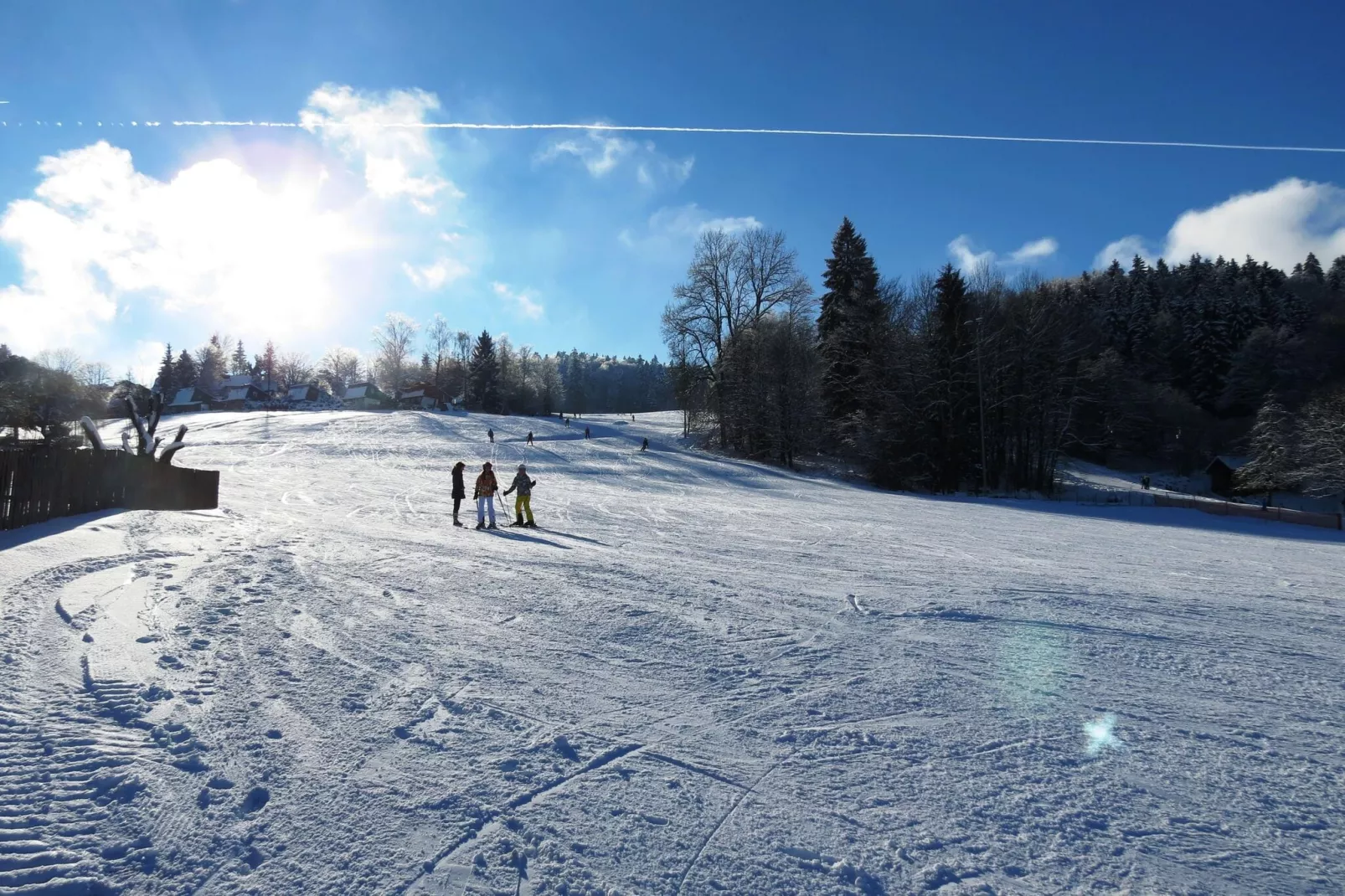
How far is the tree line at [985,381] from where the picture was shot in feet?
119

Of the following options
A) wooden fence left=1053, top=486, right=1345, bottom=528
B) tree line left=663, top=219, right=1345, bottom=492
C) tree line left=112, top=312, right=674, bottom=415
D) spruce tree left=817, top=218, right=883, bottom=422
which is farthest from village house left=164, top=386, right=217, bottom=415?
wooden fence left=1053, top=486, right=1345, bottom=528

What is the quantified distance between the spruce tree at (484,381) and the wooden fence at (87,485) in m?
65.5

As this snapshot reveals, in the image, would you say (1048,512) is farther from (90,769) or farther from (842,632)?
(90,769)

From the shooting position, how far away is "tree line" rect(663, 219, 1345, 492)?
36219 millimetres

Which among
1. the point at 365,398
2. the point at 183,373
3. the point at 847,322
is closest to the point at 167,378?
the point at 183,373

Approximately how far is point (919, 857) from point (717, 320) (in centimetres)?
4963

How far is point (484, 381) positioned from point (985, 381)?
61.4 m

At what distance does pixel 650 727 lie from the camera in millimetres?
4176

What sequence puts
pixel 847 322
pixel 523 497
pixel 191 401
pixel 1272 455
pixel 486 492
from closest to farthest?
1. pixel 486 492
2. pixel 523 497
3. pixel 1272 455
4. pixel 847 322
5. pixel 191 401

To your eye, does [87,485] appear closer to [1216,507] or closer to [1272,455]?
[1216,507]

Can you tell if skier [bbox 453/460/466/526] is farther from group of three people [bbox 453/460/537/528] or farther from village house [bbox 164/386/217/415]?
village house [bbox 164/386/217/415]

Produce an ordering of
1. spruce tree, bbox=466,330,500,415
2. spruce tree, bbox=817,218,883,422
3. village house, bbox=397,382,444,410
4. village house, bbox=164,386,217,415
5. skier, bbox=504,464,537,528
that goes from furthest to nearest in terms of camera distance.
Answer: village house, bbox=397,382,444,410 → village house, bbox=164,386,217,415 → spruce tree, bbox=466,330,500,415 → spruce tree, bbox=817,218,883,422 → skier, bbox=504,464,537,528

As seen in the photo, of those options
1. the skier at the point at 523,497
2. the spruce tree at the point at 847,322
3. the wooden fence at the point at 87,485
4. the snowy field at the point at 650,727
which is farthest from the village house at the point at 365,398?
the snowy field at the point at 650,727

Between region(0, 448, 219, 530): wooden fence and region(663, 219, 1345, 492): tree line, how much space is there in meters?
31.3
